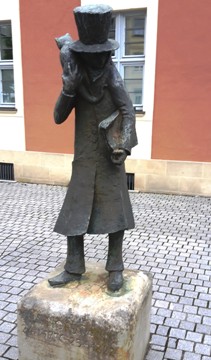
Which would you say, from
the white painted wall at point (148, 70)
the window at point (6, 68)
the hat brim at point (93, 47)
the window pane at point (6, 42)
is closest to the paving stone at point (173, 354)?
the hat brim at point (93, 47)

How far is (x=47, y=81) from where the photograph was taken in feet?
27.7

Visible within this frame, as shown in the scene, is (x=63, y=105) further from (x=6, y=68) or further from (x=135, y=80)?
(x=6, y=68)

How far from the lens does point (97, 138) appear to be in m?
2.57

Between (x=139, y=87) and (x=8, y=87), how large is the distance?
3334mm

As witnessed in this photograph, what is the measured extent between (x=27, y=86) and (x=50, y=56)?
0.87 m

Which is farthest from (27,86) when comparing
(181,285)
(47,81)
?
(181,285)

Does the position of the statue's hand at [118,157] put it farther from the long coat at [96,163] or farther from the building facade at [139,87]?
the building facade at [139,87]

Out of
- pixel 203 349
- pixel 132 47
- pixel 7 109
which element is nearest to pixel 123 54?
pixel 132 47

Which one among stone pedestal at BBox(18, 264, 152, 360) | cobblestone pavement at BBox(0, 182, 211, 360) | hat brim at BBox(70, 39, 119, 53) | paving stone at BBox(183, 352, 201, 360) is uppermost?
hat brim at BBox(70, 39, 119, 53)

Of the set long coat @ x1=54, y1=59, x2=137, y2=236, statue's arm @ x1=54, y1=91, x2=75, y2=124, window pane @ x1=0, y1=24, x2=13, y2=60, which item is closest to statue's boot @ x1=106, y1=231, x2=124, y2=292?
long coat @ x1=54, y1=59, x2=137, y2=236

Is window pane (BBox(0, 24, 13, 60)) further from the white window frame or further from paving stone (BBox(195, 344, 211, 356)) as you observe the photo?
paving stone (BBox(195, 344, 211, 356))

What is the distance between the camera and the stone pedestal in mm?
2480

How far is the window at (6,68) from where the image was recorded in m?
8.93

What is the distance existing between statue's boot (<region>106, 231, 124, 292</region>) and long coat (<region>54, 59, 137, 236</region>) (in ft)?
0.46
